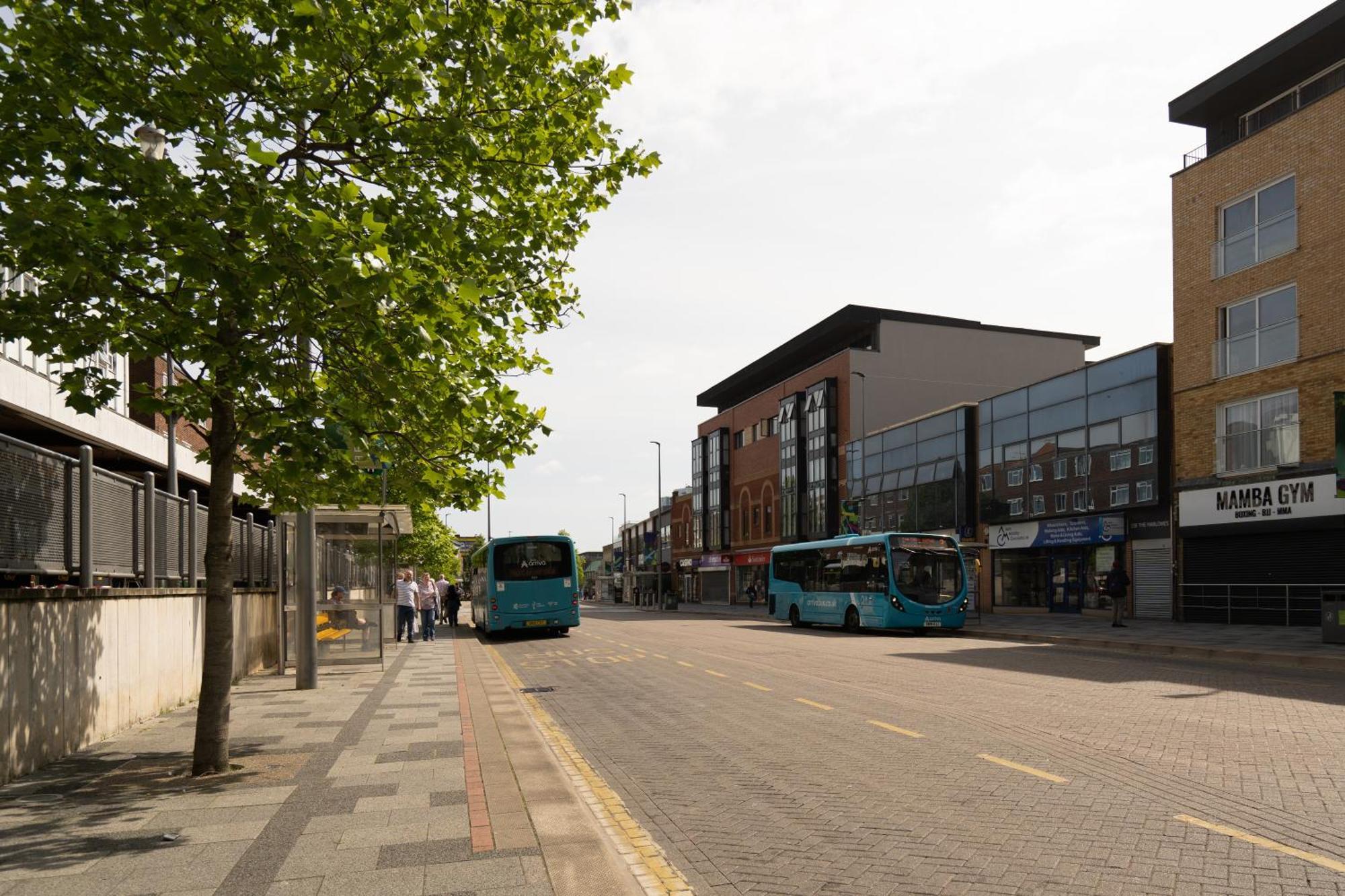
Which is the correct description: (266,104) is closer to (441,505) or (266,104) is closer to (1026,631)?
(441,505)

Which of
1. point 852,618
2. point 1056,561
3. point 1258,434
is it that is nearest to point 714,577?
point 1056,561

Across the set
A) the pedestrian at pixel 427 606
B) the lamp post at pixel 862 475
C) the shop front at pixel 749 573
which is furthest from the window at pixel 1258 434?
the shop front at pixel 749 573

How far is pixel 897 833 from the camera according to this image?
602cm

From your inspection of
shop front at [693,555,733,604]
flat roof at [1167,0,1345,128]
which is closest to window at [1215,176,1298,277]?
flat roof at [1167,0,1345,128]

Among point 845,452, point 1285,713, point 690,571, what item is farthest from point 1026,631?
point 690,571

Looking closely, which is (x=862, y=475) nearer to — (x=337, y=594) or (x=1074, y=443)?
(x=1074, y=443)

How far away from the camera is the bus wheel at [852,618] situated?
3050 cm

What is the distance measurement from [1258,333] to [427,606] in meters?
23.3

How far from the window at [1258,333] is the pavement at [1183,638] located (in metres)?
7.02

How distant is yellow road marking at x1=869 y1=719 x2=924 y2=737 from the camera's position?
9.62 m

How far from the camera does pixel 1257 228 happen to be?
28.2 m

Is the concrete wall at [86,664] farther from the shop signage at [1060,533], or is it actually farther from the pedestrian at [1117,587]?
the shop signage at [1060,533]

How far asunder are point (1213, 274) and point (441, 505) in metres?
26.9

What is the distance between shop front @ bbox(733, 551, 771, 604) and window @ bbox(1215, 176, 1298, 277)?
133 ft
